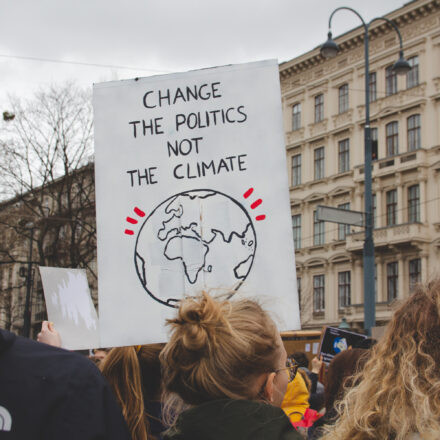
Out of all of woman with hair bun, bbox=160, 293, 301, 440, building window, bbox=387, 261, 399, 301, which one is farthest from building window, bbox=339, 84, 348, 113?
woman with hair bun, bbox=160, 293, 301, 440

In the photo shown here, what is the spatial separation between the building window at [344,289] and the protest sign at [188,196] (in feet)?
90.5

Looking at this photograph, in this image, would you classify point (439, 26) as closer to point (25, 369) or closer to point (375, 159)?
point (375, 159)

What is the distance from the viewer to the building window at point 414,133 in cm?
2789

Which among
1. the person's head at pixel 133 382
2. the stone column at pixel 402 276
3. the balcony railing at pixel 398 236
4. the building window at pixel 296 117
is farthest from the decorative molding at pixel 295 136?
the person's head at pixel 133 382

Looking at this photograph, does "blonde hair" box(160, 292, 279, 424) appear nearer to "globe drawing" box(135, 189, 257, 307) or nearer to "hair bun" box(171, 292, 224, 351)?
"hair bun" box(171, 292, 224, 351)

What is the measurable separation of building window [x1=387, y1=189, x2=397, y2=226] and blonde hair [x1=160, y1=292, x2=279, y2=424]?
89.7 feet

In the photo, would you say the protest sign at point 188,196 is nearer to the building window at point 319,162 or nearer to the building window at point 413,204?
the building window at point 413,204

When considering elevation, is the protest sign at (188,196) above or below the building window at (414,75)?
below

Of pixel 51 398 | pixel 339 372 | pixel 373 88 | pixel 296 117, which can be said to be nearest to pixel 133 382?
pixel 51 398

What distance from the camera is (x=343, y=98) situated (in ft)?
104

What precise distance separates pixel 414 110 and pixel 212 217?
26.9 m

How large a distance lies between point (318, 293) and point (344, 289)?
1.87m

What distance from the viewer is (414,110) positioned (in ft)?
92.1

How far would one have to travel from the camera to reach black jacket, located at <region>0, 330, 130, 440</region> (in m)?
1.37
